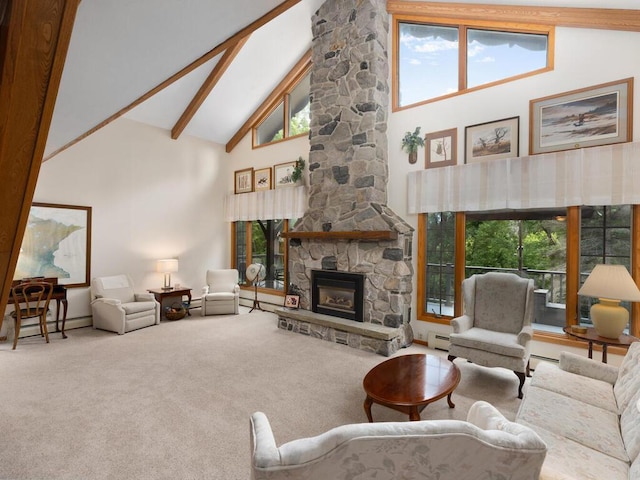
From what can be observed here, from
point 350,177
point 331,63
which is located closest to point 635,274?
point 350,177

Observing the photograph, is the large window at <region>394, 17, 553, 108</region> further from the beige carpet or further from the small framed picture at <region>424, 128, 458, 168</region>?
the beige carpet

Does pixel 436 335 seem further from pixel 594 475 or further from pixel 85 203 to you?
pixel 85 203

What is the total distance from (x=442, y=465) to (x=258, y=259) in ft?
20.5

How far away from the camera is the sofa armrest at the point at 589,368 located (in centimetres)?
246

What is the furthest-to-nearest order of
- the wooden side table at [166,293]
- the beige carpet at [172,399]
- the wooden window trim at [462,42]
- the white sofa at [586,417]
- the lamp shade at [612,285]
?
the wooden side table at [166,293], the wooden window trim at [462,42], the lamp shade at [612,285], the beige carpet at [172,399], the white sofa at [586,417]

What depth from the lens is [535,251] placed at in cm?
389

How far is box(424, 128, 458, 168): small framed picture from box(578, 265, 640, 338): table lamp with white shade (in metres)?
2.11

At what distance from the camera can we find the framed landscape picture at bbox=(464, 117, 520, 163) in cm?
390

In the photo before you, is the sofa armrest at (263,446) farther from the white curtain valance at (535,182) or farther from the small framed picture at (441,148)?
the small framed picture at (441,148)

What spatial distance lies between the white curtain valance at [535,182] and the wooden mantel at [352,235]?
0.67 metres

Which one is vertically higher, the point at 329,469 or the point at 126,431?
the point at 329,469

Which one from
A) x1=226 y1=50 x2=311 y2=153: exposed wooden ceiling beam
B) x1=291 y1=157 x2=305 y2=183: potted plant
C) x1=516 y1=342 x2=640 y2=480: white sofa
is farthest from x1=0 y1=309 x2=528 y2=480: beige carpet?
x1=226 y1=50 x2=311 y2=153: exposed wooden ceiling beam

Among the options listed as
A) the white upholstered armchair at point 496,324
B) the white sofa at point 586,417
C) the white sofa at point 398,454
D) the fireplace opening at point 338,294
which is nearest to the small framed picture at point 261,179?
the fireplace opening at point 338,294

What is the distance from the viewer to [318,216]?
5.19 m
